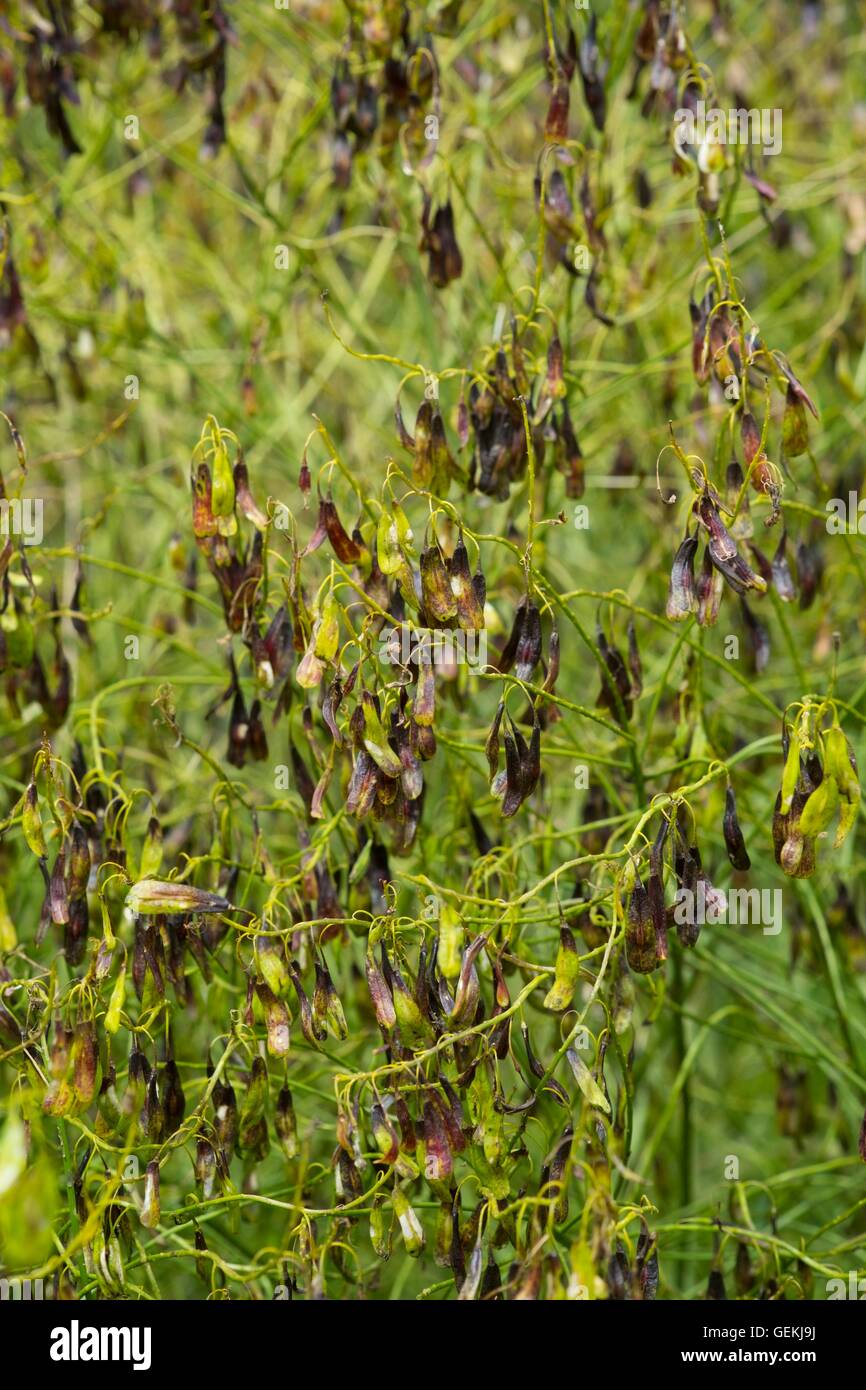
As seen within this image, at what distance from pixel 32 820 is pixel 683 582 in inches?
41.5

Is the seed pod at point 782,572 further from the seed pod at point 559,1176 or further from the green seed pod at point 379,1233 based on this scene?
the green seed pod at point 379,1233

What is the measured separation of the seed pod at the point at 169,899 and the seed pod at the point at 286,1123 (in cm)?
41

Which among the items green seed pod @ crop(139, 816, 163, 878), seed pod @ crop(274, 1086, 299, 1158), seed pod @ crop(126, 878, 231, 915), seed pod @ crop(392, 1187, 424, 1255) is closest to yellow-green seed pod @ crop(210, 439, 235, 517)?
green seed pod @ crop(139, 816, 163, 878)

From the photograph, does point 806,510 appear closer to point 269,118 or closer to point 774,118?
point 774,118

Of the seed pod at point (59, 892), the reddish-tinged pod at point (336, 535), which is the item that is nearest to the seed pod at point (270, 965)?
the seed pod at point (59, 892)

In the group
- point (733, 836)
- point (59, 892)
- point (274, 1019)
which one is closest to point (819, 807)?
point (733, 836)

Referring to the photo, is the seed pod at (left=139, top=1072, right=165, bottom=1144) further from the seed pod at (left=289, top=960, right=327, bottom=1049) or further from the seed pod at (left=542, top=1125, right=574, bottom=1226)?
the seed pod at (left=542, top=1125, right=574, bottom=1226)

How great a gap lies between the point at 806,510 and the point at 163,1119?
1490 millimetres

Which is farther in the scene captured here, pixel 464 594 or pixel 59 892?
Answer: pixel 59 892

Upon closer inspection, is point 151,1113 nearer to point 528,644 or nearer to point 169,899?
point 169,899

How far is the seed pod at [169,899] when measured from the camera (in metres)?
2.18

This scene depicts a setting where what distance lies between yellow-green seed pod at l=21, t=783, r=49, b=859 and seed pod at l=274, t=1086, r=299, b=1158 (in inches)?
21.9

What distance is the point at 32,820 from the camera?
2314 mm

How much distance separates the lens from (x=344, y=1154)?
7.38 ft
